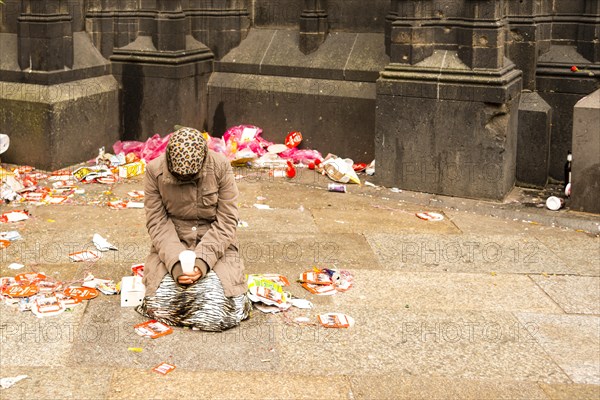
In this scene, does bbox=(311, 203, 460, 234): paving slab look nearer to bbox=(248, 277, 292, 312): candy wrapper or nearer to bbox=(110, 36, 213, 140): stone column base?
bbox=(248, 277, 292, 312): candy wrapper

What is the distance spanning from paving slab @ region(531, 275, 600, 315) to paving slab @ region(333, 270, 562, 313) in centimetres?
8

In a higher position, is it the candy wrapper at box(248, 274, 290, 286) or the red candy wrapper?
the red candy wrapper

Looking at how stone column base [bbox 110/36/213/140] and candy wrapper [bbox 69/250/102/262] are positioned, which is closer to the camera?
candy wrapper [bbox 69/250/102/262]

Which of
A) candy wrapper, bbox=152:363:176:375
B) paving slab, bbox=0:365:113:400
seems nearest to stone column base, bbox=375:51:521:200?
candy wrapper, bbox=152:363:176:375

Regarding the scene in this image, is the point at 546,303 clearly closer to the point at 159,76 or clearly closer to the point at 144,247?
the point at 144,247

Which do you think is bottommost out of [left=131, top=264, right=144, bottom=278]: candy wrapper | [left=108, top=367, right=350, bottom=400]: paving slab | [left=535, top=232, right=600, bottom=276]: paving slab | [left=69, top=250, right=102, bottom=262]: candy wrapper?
[left=108, top=367, right=350, bottom=400]: paving slab

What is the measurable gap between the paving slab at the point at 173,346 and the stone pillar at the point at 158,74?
5202 millimetres

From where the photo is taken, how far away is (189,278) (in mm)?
5961

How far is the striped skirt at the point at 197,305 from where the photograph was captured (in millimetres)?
5961

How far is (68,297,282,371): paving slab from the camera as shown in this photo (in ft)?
18.0

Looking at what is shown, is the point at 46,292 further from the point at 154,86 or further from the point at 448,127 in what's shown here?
the point at 154,86

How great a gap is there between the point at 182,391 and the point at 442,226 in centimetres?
413

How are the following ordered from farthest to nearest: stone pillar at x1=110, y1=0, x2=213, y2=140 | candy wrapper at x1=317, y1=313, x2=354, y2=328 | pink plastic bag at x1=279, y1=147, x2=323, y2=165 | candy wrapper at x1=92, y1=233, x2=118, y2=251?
stone pillar at x1=110, y1=0, x2=213, y2=140, pink plastic bag at x1=279, y1=147, x2=323, y2=165, candy wrapper at x1=92, y1=233, x2=118, y2=251, candy wrapper at x1=317, y1=313, x2=354, y2=328

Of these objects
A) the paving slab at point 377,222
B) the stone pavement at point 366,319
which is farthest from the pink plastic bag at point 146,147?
the paving slab at point 377,222
